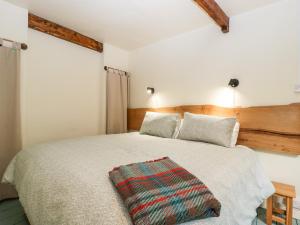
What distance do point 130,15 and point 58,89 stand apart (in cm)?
151

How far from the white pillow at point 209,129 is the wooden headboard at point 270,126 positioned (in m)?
0.25

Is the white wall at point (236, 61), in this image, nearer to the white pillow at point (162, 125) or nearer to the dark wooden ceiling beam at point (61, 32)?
the white pillow at point (162, 125)

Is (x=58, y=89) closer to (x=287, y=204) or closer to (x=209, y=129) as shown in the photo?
(x=209, y=129)

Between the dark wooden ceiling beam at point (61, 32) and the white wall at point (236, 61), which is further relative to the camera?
the dark wooden ceiling beam at point (61, 32)

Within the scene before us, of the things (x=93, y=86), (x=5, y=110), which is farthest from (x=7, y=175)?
(x=93, y=86)

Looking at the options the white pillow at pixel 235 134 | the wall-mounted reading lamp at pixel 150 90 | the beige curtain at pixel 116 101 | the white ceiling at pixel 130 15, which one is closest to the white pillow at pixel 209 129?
the white pillow at pixel 235 134

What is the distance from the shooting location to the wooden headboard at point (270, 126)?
1831 mm

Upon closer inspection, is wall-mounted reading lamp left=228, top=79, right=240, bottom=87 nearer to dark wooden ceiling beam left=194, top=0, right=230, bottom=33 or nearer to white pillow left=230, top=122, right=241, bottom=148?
white pillow left=230, top=122, right=241, bottom=148

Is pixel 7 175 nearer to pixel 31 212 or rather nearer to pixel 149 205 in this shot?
pixel 31 212

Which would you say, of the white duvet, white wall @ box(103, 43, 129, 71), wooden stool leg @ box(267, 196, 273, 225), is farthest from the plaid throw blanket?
white wall @ box(103, 43, 129, 71)

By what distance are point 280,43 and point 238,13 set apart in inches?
25.6

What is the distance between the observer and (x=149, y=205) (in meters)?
0.74

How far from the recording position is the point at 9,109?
2.18 meters

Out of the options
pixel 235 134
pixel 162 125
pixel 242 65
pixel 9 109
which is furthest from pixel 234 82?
pixel 9 109
